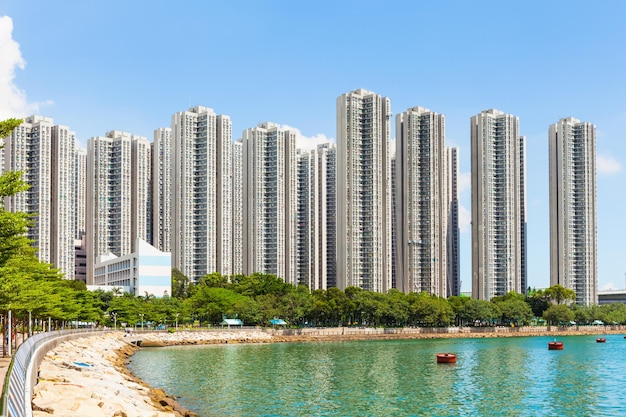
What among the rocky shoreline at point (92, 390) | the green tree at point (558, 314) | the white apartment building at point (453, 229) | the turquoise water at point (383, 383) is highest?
the white apartment building at point (453, 229)

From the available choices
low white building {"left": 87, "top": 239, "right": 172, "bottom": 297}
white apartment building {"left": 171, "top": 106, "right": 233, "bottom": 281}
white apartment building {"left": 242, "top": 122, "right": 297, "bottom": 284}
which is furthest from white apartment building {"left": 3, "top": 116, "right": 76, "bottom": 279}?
white apartment building {"left": 242, "top": 122, "right": 297, "bottom": 284}

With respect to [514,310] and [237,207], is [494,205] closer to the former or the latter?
[514,310]

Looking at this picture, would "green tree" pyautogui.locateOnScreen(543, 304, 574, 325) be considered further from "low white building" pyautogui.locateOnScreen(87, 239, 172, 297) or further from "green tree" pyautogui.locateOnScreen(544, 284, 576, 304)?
"low white building" pyautogui.locateOnScreen(87, 239, 172, 297)

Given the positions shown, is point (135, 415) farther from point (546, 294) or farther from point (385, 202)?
point (546, 294)

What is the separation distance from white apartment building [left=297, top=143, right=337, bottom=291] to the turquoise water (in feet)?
231

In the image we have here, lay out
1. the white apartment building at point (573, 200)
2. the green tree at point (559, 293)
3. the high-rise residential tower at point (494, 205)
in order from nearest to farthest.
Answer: the green tree at point (559, 293) < the high-rise residential tower at point (494, 205) < the white apartment building at point (573, 200)

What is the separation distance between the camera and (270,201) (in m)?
141

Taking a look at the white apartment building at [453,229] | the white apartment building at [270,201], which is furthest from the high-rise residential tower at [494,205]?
the white apartment building at [270,201]

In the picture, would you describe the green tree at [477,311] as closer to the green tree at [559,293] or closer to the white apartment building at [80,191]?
the green tree at [559,293]

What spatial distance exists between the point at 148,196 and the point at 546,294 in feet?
265

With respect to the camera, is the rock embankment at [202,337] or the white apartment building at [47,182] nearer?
the rock embankment at [202,337]

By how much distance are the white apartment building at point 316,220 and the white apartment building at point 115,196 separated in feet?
103

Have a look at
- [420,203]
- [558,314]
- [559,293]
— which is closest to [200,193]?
[420,203]

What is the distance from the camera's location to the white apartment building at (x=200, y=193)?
135m
